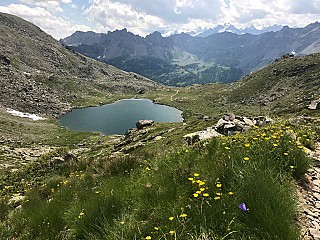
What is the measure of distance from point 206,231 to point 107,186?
394 cm

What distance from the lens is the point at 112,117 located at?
550ft

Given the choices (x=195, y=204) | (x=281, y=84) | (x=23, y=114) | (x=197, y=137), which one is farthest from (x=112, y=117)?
(x=195, y=204)

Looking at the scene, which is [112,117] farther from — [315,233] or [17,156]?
[315,233]

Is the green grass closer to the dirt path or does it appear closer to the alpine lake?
the dirt path

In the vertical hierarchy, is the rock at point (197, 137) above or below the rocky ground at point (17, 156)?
above

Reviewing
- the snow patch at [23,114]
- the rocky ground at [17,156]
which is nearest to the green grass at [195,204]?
the rocky ground at [17,156]

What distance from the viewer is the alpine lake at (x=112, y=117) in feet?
468

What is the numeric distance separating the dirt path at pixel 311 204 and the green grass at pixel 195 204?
282mm

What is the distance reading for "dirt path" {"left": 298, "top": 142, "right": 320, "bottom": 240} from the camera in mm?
4676

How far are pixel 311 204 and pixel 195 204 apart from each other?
8.96 feet

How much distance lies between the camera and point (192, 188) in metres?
5.53

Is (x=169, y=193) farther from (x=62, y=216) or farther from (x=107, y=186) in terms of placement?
(x=62, y=216)

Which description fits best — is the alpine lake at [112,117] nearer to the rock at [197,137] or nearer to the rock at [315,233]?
the rock at [197,137]

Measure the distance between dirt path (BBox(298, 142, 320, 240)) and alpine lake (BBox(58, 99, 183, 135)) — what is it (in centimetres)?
12616
